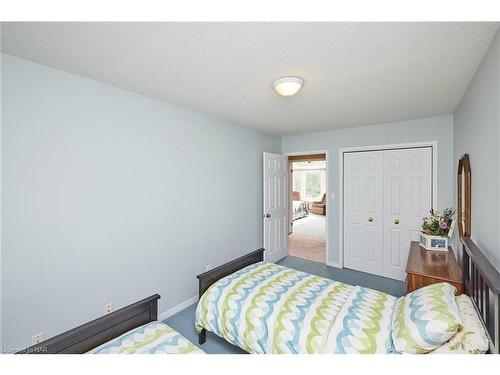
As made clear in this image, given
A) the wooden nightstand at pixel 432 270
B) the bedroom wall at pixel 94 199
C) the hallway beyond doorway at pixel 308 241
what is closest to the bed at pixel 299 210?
the hallway beyond doorway at pixel 308 241

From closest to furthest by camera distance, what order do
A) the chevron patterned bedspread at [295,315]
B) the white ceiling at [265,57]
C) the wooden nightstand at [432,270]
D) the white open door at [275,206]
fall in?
the white ceiling at [265,57]
the chevron patterned bedspread at [295,315]
the wooden nightstand at [432,270]
the white open door at [275,206]

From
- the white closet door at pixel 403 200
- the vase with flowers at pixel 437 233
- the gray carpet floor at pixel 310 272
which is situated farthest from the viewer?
the white closet door at pixel 403 200

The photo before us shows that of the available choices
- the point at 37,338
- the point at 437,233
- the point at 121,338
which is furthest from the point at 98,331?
the point at 437,233

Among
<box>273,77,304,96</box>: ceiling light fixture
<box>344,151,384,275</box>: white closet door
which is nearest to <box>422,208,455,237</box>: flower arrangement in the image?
<box>344,151,384,275</box>: white closet door

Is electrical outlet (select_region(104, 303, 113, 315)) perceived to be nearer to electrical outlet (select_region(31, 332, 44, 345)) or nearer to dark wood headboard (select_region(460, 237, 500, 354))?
electrical outlet (select_region(31, 332, 44, 345))

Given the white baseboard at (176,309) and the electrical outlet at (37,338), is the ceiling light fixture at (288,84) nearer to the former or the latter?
the white baseboard at (176,309)

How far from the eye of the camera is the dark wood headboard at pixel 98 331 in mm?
1229

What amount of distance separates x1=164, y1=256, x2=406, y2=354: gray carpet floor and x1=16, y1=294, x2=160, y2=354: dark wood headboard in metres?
0.64

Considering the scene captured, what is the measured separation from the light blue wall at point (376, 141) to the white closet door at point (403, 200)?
0.15 meters

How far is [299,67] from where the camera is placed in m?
1.69

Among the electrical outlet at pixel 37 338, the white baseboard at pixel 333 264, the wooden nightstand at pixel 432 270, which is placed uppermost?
the wooden nightstand at pixel 432 270

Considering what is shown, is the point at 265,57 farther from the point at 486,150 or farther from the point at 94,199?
the point at 94,199
